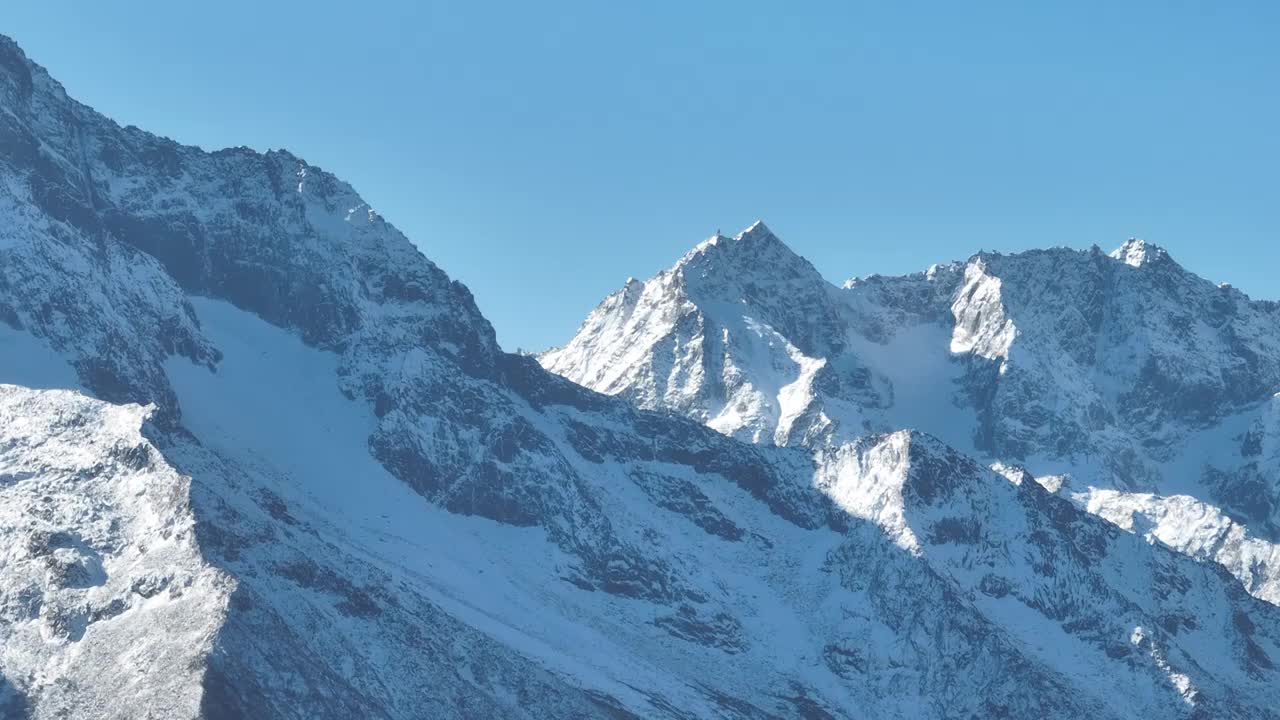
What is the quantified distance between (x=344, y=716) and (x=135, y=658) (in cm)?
2199

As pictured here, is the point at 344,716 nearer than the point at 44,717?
No

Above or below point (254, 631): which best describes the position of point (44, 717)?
below

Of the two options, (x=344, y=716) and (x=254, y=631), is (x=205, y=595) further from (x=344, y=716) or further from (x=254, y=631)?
(x=344, y=716)

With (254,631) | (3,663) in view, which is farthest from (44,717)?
(254,631)

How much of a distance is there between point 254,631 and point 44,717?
22.5 metres

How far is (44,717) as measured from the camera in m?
186

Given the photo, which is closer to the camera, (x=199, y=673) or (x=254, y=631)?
(x=199, y=673)

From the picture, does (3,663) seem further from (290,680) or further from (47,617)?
(290,680)

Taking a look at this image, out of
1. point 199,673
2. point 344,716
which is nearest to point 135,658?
point 199,673

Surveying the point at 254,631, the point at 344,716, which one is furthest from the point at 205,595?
the point at 344,716

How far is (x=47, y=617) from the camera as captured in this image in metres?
198

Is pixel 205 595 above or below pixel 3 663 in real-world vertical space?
above

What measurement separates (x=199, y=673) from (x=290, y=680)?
13096 mm

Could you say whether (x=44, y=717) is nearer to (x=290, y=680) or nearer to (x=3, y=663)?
(x=3, y=663)
